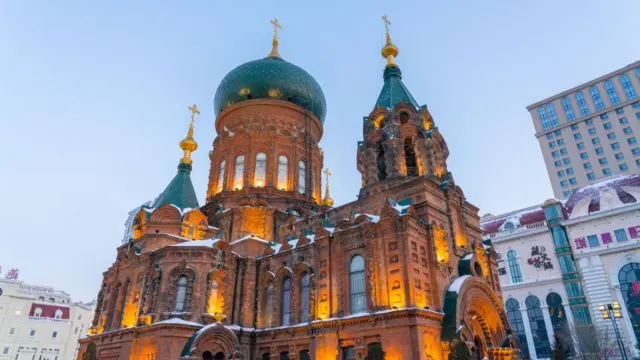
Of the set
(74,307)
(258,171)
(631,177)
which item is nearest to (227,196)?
(258,171)

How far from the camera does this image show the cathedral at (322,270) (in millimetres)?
18219

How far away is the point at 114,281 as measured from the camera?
25875mm

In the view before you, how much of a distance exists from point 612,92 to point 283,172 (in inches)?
2465

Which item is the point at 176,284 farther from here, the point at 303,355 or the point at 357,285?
the point at 357,285

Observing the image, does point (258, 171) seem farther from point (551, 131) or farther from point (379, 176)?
point (551, 131)

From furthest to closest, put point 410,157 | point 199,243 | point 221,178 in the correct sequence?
point 221,178 → point 410,157 → point 199,243

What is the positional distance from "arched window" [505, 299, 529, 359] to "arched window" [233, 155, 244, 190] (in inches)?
995

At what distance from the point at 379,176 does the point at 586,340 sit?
18.4m

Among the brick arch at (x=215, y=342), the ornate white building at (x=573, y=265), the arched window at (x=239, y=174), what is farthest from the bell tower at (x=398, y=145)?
the ornate white building at (x=573, y=265)

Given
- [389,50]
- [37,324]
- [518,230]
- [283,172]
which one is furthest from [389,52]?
[37,324]

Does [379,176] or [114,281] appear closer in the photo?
[379,176]

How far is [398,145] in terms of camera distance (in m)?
23.2

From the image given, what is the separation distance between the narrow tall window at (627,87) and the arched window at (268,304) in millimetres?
68002

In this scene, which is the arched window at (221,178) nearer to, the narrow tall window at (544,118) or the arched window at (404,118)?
the arched window at (404,118)
